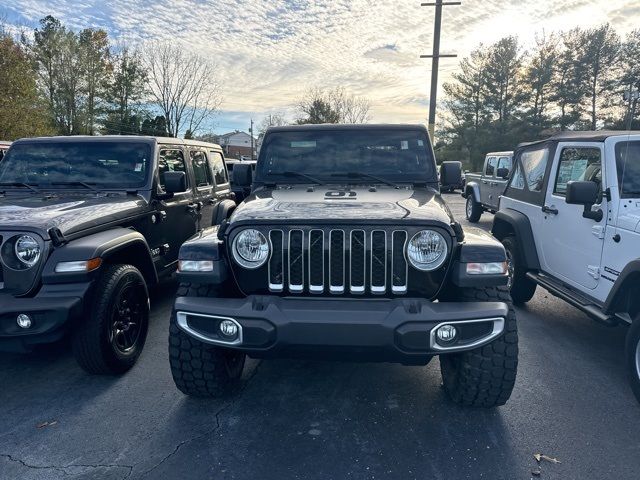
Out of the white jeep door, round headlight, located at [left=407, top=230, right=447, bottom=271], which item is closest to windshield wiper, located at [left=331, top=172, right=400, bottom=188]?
round headlight, located at [left=407, top=230, right=447, bottom=271]

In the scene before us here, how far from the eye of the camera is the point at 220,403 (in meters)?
3.08

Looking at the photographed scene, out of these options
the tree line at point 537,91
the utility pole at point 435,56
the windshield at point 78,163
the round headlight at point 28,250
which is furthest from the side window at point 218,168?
the tree line at point 537,91

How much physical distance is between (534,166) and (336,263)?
354 centimetres

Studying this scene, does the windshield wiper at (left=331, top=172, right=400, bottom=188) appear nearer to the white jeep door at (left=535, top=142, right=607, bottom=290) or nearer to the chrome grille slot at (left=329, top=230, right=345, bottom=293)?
the chrome grille slot at (left=329, top=230, right=345, bottom=293)

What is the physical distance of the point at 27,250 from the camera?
3.01 meters

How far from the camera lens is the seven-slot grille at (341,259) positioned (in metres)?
2.57

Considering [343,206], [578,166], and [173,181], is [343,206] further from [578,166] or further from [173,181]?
[578,166]

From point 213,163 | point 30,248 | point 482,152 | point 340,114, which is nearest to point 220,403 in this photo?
point 30,248

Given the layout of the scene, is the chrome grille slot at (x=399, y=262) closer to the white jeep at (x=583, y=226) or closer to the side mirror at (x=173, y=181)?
the white jeep at (x=583, y=226)

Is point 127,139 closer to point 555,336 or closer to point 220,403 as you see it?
point 220,403

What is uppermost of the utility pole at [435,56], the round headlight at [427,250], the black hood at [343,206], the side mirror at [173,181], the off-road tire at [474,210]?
the utility pole at [435,56]

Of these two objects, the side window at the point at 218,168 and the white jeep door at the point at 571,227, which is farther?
the side window at the point at 218,168

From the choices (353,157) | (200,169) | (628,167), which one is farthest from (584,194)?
(200,169)

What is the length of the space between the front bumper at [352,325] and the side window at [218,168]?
4.14 metres
